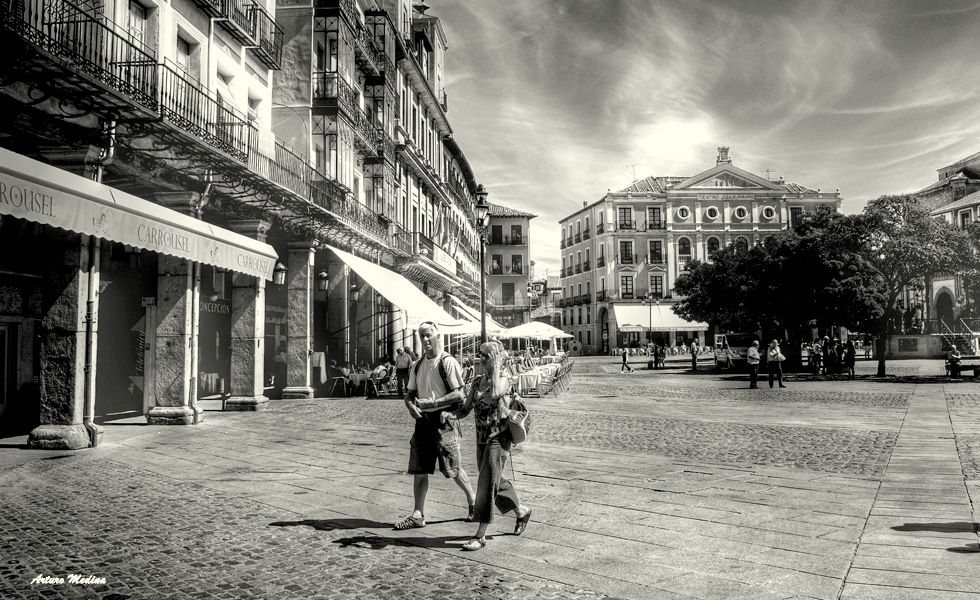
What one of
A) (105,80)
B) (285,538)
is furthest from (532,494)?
(105,80)

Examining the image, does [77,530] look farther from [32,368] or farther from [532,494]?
[32,368]

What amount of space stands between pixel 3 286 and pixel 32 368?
5.40ft

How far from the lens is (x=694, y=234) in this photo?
73062 millimetres

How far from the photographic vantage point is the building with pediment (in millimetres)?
72562

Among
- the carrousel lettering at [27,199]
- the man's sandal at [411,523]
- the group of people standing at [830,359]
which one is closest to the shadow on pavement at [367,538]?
the man's sandal at [411,523]

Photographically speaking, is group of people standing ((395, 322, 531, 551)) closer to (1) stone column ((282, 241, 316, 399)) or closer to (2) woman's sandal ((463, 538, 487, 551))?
(2) woman's sandal ((463, 538, 487, 551))

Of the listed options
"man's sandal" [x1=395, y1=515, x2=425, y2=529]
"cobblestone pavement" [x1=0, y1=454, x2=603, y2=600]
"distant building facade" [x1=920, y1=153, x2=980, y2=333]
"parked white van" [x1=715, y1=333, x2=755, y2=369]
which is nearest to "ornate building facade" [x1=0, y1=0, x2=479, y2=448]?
"cobblestone pavement" [x1=0, y1=454, x2=603, y2=600]

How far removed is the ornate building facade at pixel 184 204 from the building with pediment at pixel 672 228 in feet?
162

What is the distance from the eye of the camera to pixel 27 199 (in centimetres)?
757

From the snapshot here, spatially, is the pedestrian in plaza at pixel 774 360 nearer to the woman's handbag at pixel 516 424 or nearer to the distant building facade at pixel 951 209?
the woman's handbag at pixel 516 424

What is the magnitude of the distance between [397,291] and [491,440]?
14.4 metres

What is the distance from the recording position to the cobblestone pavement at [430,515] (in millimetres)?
4559

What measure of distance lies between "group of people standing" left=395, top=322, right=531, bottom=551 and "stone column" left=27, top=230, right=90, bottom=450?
6119 millimetres

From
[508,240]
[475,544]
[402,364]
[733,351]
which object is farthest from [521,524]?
[508,240]
